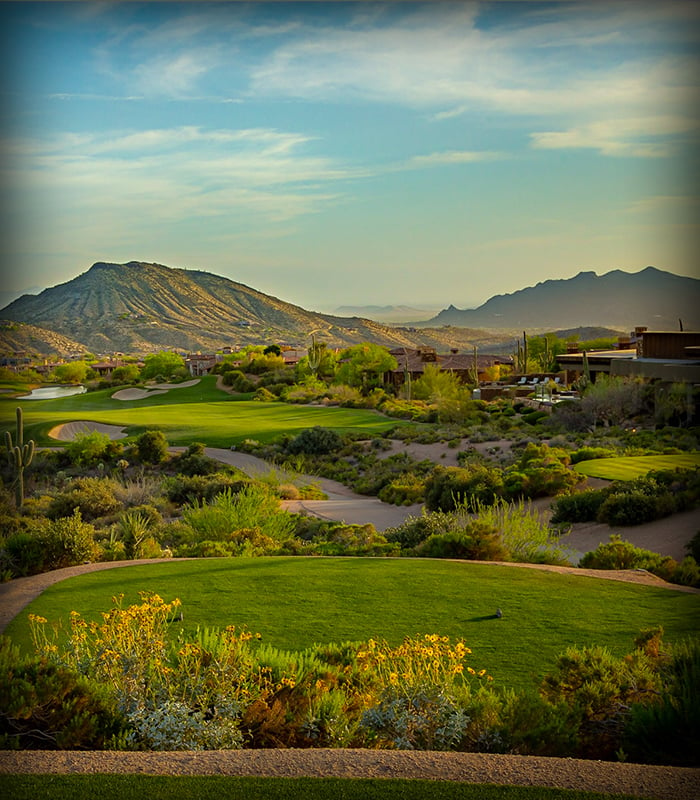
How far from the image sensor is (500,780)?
150 inches

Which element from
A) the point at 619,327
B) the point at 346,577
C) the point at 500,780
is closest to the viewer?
the point at 500,780

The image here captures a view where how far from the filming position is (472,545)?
34.8 ft

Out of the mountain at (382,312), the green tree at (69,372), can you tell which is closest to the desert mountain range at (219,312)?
the mountain at (382,312)

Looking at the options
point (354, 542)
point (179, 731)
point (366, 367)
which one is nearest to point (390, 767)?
point (179, 731)

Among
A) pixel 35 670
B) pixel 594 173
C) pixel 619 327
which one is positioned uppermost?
pixel 594 173

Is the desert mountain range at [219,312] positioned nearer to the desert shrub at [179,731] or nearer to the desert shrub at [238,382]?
the desert shrub at [238,382]

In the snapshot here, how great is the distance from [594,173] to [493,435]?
22.7 meters

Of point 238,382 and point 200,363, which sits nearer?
point 238,382

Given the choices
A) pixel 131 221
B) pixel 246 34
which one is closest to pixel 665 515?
pixel 131 221

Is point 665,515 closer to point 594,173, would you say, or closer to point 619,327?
point 619,327

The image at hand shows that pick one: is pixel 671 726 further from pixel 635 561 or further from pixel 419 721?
pixel 635 561

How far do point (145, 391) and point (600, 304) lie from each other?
37.4 m

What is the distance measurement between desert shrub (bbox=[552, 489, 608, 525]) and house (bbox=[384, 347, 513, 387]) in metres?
33.7

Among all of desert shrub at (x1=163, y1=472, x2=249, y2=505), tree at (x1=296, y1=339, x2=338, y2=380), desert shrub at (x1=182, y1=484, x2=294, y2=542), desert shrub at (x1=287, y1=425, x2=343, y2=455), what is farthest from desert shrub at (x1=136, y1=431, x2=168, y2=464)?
tree at (x1=296, y1=339, x2=338, y2=380)
